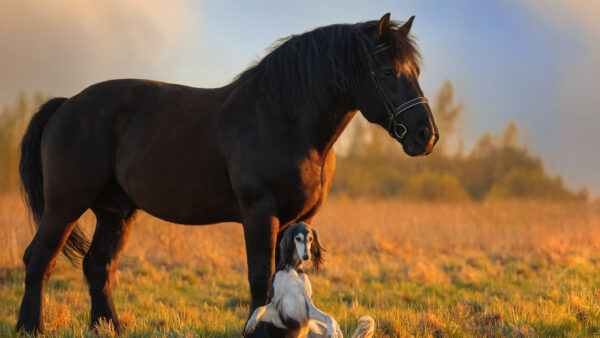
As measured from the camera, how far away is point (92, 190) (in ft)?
17.0

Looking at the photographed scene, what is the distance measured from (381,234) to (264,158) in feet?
34.5

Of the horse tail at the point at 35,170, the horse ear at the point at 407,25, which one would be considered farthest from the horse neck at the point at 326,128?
the horse tail at the point at 35,170

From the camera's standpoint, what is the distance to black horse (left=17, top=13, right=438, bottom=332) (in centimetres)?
399

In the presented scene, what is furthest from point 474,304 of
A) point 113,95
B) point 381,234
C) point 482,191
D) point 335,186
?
point 482,191

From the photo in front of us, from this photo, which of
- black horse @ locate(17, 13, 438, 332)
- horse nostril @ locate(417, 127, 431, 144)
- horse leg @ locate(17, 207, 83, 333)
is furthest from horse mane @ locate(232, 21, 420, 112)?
horse leg @ locate(17, 207, 83, 333)

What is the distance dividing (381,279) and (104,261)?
4.92 m

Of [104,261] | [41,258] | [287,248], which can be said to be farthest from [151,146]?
[287,248]

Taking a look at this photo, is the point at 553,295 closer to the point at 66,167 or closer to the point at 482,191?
the point at 66,167

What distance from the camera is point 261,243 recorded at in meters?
3.91

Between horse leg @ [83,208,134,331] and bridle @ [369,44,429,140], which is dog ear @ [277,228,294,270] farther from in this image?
horse leg @ [83,208,134,331]

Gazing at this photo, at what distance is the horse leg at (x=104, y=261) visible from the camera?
5.49 meters

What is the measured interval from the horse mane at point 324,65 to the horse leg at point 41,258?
2516mm

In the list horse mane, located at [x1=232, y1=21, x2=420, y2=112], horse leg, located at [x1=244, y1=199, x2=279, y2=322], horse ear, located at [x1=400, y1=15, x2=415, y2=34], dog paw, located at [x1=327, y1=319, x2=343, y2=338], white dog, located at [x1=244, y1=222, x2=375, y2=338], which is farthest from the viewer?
horse ear, located at [x1=400, y1=15, x2=415, y2=34]

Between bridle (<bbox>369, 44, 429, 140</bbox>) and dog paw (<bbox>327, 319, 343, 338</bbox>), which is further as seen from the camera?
bridle (<bbox>369, 44, 429, 140</bbox>)
